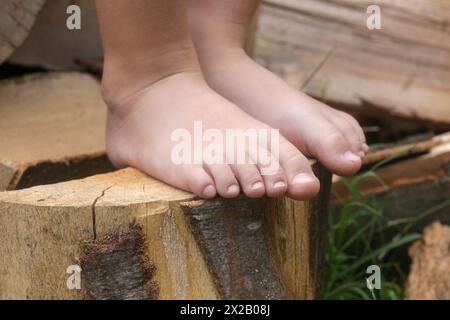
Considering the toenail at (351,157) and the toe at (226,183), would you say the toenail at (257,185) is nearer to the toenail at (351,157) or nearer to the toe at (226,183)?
the toe at (226,183)

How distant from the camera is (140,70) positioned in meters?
1.33

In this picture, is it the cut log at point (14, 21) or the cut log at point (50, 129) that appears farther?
the cut log at point (14, 21)

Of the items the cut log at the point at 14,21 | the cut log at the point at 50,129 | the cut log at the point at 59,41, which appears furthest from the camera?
the cut log at the point at 59,41

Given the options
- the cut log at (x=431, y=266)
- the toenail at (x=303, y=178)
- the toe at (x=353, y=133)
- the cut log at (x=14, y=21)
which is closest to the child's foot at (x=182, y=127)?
the toenail at (x=303, y=178)

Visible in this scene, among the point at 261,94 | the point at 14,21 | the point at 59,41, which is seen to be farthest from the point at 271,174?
the point at 59,41

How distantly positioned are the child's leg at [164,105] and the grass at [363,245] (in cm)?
45

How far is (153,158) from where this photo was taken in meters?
1.25

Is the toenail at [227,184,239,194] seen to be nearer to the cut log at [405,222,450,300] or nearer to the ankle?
the ankle

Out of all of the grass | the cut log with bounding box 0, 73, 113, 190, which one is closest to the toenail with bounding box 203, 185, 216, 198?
the cut log with bounding box 0, 73, 113, 190

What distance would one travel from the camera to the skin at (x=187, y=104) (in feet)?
3.85

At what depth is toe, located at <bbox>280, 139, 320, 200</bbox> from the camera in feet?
3.84

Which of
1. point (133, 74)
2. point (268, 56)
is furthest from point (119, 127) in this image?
point (268, 56)

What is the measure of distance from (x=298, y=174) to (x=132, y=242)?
Answer: 255mm

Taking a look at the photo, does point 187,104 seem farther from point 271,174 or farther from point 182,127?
point 271,174
